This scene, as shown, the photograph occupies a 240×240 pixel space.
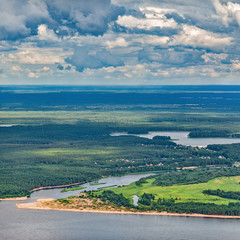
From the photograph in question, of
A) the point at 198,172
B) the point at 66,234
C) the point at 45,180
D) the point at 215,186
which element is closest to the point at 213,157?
the point at 198,172

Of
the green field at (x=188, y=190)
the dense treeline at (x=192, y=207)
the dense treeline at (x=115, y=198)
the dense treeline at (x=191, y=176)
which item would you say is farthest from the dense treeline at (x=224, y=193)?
the dense treeline at (x=115, y=198)

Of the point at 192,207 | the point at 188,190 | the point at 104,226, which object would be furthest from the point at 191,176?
the point at 104,226

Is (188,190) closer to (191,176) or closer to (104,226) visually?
(191,176)

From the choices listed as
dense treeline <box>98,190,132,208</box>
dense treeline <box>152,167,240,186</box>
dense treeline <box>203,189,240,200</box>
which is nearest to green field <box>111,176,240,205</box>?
dense treeline <box>203,189,240,200</box>

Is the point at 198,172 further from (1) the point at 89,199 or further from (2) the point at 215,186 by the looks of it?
(1) the point at 89,199

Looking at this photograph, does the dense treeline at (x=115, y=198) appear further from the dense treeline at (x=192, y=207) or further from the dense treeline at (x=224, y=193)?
the dense treeline at (x=224, y=193)

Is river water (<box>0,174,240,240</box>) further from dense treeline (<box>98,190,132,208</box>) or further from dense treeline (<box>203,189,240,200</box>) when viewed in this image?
dense treeline (<box>203,189,240,200</box>)

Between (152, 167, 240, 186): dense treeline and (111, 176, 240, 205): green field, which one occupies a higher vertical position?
(152, 167, 240, 186): dense treeline
